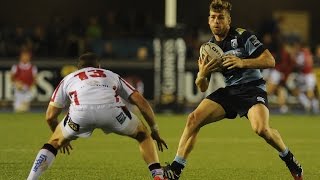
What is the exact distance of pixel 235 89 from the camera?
968 cm

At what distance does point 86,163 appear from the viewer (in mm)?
12039

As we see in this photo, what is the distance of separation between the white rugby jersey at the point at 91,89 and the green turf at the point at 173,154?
1899 mm

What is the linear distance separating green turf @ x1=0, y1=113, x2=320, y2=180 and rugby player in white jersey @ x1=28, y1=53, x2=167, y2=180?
1708 millimetres

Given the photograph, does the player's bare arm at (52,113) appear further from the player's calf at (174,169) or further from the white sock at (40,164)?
the player's calf at (174,169)

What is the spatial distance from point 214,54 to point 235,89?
1.70 ft

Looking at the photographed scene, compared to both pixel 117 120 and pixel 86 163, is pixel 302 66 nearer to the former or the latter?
pixel 86 163

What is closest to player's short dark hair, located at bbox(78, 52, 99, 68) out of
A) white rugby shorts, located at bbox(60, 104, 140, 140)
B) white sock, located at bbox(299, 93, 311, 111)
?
white rugby shorts, located at bbox(60, 104, 140, 140)

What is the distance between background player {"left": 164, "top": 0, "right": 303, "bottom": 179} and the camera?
938 centimetres

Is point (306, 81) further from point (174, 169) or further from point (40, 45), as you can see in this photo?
point (174, 169)

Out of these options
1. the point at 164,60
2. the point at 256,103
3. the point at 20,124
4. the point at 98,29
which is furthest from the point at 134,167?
the point at 98,29

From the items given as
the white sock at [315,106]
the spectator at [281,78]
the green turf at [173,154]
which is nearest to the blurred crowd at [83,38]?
the spectator at [281,78]

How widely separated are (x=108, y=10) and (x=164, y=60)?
769cm

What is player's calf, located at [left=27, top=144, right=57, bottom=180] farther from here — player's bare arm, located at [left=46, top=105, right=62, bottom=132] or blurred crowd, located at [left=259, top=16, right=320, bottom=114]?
blurred crowd, located at [left=259, top=16, right=320, bottom=114]

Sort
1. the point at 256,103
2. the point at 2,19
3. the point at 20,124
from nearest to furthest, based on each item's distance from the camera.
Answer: the point at 256,103, the point at 20,124, the point at 2,19
